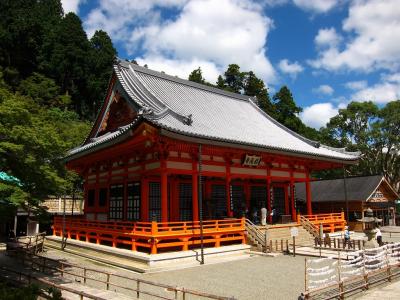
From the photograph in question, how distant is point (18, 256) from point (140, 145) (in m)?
7.83

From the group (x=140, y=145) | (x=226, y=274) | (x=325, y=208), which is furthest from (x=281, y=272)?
(x=325, y=208)

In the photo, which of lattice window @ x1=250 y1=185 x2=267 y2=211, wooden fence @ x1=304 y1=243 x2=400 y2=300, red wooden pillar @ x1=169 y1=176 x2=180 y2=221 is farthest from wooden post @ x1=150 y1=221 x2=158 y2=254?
lattice window @ x1=250 y1=185 x2=267 y2=211

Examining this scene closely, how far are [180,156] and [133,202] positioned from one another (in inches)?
171

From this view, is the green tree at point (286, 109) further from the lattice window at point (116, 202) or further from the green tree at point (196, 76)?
the lattice window at point (116, 202)

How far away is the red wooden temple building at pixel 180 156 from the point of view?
56.5ft

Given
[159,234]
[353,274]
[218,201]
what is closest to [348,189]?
[218,201]

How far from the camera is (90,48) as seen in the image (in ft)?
211

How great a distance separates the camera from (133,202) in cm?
2028

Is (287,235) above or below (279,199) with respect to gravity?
below

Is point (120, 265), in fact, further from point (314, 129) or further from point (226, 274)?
point (314, 129)

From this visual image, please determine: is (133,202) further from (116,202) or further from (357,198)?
(357,198)

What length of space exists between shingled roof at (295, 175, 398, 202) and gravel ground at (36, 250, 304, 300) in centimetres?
1997

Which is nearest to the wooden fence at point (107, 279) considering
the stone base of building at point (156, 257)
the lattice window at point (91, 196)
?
the stone base of building at point (156, 257)

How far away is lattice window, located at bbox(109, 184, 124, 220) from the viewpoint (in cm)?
2133
